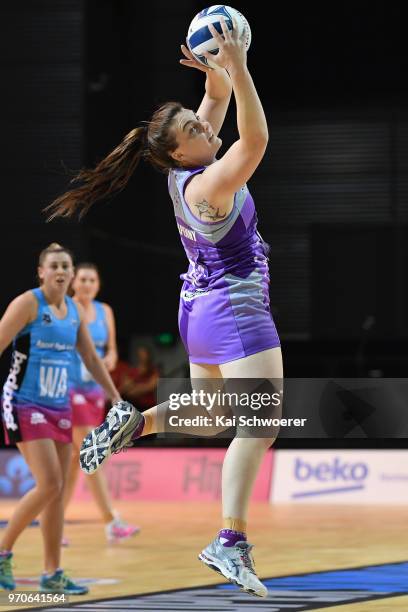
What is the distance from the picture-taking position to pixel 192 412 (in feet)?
16.2

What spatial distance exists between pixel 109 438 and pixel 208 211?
1042 mm

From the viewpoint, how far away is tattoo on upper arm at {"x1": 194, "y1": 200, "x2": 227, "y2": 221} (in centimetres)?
462

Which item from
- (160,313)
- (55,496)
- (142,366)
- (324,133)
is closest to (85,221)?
(142,366)

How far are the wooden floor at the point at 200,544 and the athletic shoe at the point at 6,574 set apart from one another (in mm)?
480

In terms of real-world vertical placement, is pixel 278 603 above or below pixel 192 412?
below

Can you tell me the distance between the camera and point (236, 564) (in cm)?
455

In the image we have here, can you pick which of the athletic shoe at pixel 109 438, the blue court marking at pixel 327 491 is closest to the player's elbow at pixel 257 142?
the athletic shoe at pixel 109 438

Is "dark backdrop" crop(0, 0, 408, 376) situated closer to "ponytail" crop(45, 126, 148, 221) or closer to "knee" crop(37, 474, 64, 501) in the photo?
"knee" crop(37, 474, 64, 501)

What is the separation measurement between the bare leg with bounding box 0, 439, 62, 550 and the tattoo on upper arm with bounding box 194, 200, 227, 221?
2.49 meters

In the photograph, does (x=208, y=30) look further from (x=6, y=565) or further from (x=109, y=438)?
(x=6, y=565)

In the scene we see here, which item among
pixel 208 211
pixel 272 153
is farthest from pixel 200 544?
pixel 272 153

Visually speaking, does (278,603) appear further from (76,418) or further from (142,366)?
(142,366)

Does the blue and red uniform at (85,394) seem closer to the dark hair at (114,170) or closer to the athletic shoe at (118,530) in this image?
the athletic shoe at (118,530)

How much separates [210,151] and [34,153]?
11284 mm
